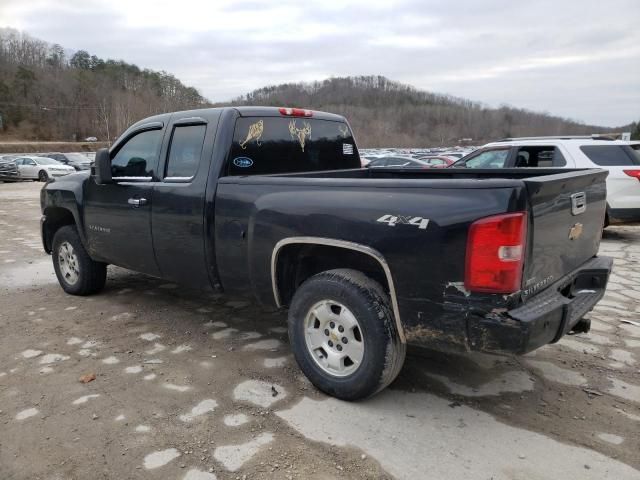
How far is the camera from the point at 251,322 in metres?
→ 4.77

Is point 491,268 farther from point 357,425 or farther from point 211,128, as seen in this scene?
point 211,128

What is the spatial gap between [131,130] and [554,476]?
429 cm

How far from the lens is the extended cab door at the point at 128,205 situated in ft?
14.7

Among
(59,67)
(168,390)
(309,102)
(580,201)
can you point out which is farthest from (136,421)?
(59,67)

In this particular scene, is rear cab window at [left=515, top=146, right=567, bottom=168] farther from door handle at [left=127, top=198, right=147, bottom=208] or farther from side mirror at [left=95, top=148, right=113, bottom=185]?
side mirror at [left=95, top=148, right=113, bottom=185]

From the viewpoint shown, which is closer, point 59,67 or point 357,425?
point 357,425

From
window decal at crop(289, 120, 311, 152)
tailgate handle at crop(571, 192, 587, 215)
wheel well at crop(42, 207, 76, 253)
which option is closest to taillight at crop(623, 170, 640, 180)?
tailgate handle at crop(571, 192, 587, 215)

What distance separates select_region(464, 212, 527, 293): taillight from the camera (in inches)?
101

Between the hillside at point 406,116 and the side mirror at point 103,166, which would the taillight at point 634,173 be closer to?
the side mirror at point 103,166

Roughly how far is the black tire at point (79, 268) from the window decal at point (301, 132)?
2.66 meters

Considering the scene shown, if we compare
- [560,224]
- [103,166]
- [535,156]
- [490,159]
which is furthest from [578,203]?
A: [490,159]

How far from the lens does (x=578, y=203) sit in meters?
3.21

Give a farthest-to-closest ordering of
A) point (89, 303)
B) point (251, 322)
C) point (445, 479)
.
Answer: point (89, 303) → point (251, 322) → point (445, 479)

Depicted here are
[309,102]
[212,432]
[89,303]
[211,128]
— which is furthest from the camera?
[309,102]
